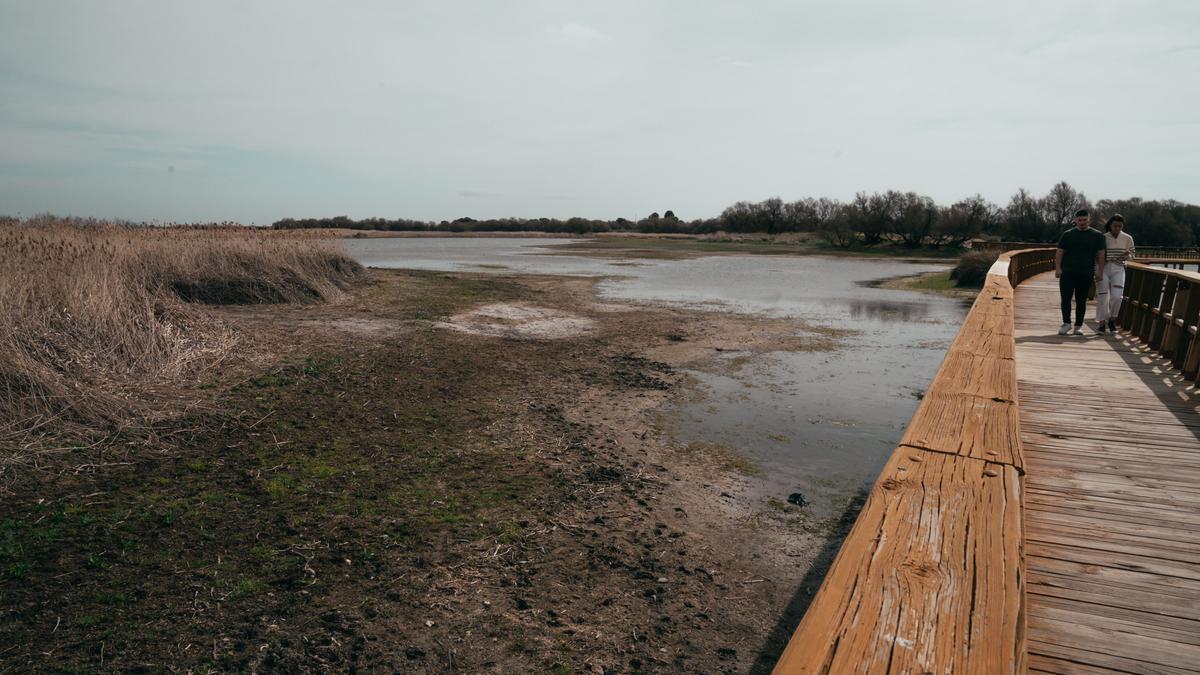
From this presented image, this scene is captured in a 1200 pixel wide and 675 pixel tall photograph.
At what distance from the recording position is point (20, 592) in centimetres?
414

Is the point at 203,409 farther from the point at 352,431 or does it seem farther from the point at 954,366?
the point at 954,366

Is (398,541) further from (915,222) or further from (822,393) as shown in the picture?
(915,222)

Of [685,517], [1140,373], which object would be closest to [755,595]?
[685,517]

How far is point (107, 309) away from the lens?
9281 millimetres

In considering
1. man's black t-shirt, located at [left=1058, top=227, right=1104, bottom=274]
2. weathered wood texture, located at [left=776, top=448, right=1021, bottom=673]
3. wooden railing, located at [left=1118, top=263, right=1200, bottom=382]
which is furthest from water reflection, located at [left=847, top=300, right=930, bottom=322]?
weathered wood texture, located at [left=776, top=448, right=1021, bottom=673]

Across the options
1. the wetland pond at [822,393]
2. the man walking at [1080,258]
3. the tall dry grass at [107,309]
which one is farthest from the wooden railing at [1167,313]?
the tall dry grass at [107,309]

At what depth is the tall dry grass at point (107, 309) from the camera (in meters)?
6.86

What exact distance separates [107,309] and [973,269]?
30.4 metres

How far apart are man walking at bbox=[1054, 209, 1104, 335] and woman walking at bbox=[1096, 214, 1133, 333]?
20 cm

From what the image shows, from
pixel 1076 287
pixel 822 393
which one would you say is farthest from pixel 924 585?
pixel 1076 287

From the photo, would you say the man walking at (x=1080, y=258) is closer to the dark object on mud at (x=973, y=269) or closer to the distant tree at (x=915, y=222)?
the dark object on mud at (x=973, y=269)

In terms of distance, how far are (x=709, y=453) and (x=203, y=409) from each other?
223 inches

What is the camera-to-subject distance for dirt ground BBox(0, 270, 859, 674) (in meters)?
3.89

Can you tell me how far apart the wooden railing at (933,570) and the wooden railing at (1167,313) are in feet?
19.5
